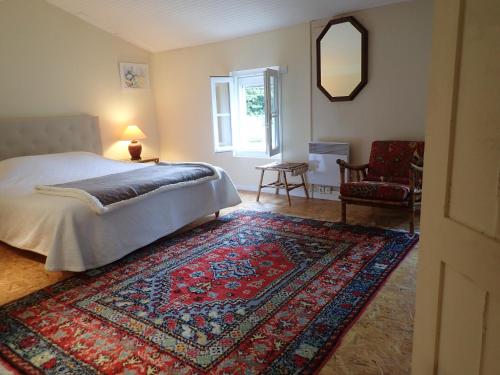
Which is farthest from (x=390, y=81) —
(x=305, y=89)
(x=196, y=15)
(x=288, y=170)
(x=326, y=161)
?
(x=196, y=15)

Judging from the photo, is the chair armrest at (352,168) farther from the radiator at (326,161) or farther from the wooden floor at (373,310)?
the wooden floor at (373,310)

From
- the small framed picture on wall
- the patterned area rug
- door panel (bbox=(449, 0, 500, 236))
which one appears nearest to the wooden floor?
the patterned area rug

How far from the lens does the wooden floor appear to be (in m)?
1.77

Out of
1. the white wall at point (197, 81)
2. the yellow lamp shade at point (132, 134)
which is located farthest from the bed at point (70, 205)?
the yellow lamp shade at point (132, 134)

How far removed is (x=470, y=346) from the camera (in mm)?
909

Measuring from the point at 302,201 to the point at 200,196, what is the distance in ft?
5.13

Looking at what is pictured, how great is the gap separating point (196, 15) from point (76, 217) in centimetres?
314

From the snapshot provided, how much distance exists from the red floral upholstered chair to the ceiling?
1580 millimetres

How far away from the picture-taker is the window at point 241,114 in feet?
17.2

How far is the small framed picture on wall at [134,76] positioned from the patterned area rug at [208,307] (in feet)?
10.5

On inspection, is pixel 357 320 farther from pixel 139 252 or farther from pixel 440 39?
pixel 139 252

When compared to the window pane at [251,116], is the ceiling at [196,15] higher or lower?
higher

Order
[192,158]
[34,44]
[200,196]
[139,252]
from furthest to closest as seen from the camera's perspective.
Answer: [192,158] → [34,44] → [200,196] → [139,252]

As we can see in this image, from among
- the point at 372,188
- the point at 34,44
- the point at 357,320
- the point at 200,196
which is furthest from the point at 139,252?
the point at 34,44
